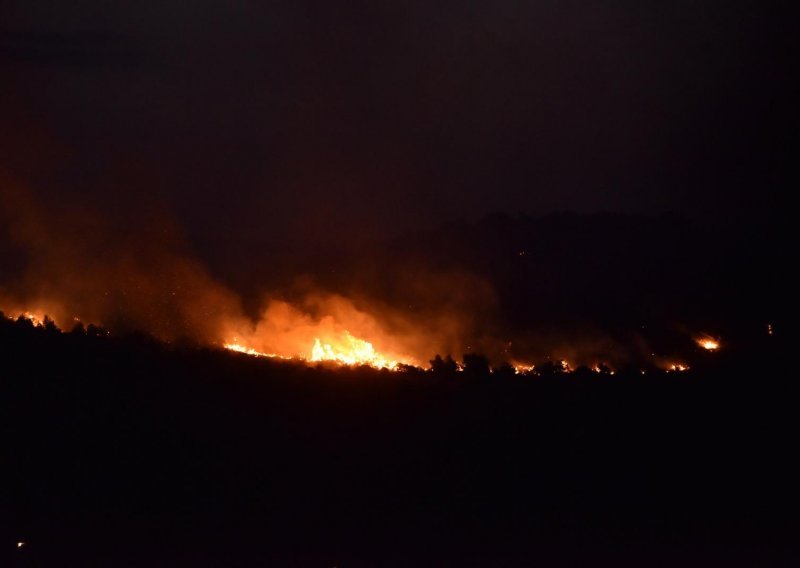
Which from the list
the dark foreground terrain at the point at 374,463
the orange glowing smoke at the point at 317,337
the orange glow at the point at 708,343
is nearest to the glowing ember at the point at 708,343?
the orange glow at the point at 708,343

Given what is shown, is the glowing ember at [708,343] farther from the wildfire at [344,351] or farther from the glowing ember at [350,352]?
the glowing ember at [350,352]

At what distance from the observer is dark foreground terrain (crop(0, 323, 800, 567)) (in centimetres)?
1266

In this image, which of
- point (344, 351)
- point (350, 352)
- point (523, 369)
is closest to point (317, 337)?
point (344, 351)

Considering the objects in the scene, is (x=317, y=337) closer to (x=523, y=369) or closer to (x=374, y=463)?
(x=523, y=369)

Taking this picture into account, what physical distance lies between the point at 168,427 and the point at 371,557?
5884 mm

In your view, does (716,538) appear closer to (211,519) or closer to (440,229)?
(211,519)

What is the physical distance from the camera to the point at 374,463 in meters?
16.0

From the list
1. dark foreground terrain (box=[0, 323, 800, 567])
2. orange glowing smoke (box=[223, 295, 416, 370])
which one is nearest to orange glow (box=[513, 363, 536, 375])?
dark foreground terrain (box=[0, 323, 800, 567])

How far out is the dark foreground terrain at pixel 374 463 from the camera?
1266 centimetres

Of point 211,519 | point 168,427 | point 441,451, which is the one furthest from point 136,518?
point 441,451

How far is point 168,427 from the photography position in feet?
53.6

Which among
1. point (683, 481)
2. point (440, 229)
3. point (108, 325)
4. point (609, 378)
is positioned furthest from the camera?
point (440, 229)

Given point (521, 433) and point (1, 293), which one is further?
point (1, 293)

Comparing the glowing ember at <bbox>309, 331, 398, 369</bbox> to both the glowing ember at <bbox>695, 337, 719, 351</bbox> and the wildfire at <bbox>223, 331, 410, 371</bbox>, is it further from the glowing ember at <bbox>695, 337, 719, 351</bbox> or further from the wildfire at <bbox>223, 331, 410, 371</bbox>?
the glowing ember at <bbox>695, 337, 719, 351</bbox>
